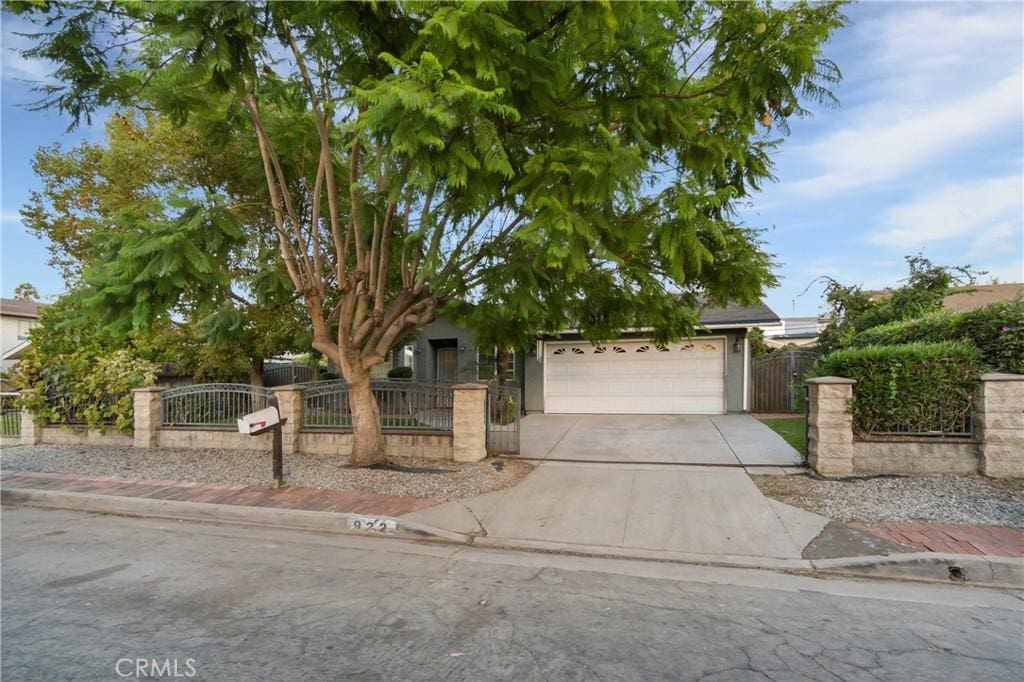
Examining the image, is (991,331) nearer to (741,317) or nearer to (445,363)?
(741,317)

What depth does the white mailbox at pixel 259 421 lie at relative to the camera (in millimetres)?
7141

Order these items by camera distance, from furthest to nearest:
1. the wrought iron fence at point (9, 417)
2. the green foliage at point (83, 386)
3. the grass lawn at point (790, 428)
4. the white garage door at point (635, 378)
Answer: the white garage door at point (635, 378), the wrought iron fence at point (9, 417), the green foliage at point (83, 386), the grass lawn at point (790, 428)

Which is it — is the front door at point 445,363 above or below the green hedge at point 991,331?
below

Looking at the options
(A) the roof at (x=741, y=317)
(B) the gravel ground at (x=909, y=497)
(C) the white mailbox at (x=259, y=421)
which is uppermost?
(A) the roof at (x=741, y=317)

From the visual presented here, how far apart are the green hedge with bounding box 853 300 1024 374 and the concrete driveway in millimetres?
2876

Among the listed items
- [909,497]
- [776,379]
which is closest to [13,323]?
[776,379]

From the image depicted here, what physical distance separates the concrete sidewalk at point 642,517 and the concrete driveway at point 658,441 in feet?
3.89

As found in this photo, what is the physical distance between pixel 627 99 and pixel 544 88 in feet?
3.49

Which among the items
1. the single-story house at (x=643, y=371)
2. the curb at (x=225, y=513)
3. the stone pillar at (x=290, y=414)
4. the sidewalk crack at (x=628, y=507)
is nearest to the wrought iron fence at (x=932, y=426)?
the sidewalk crack at (x=628, y=507)

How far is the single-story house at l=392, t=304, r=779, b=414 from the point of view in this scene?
608 inches

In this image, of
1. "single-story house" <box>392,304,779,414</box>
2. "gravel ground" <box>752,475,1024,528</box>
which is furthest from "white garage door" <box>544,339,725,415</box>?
"gravel ground" <box>752,475,1024,528</box>

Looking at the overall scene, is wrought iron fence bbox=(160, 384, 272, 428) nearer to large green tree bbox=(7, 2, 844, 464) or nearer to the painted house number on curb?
large green tree bbox=(7, 2, 844, 464)

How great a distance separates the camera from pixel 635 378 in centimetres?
1602

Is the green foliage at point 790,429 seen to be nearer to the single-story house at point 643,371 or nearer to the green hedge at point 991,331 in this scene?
the single-story house at point 643,371
